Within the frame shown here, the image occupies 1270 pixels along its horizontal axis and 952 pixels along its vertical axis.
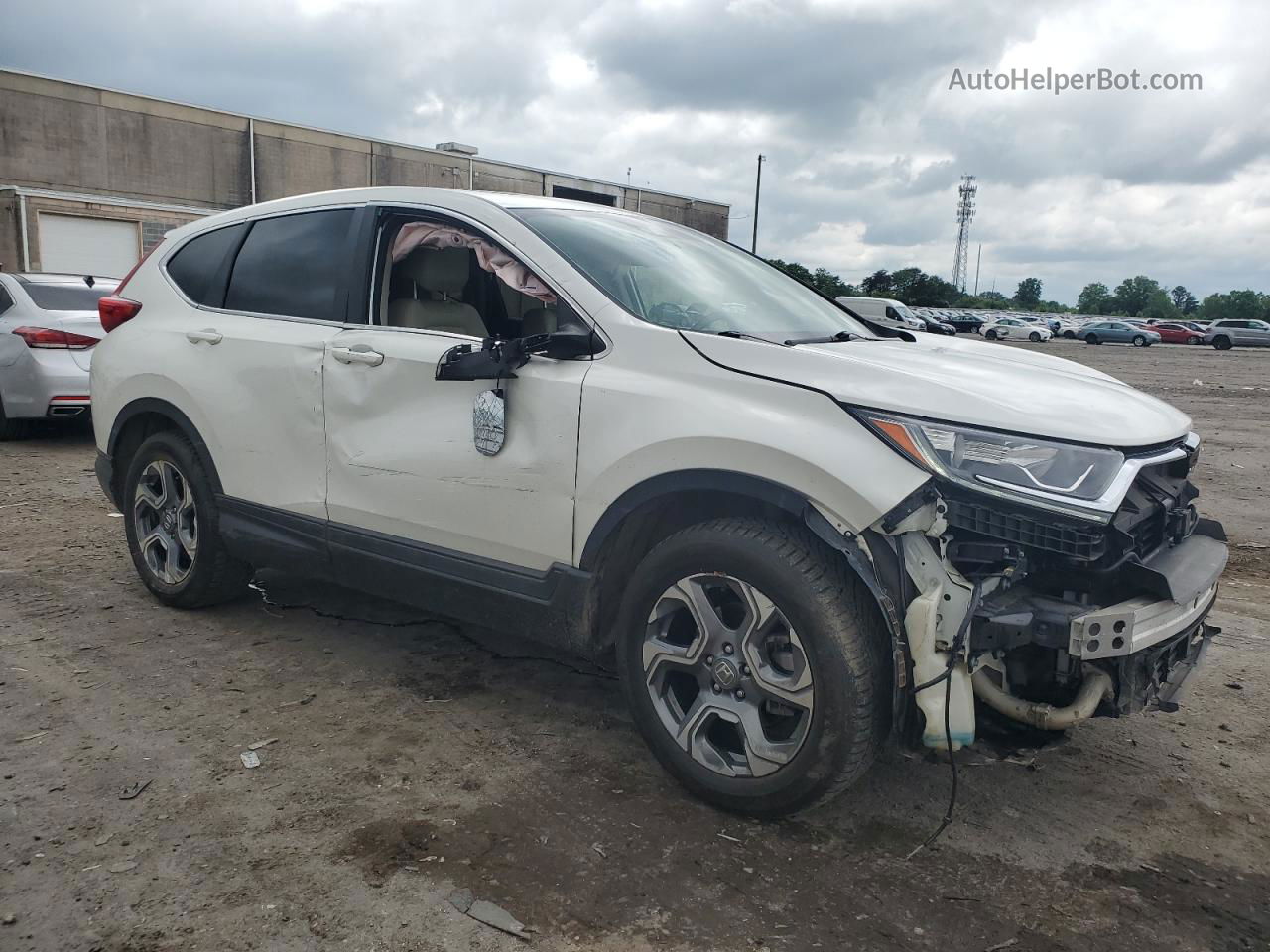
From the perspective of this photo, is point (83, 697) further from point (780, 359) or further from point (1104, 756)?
point (1104, 756)

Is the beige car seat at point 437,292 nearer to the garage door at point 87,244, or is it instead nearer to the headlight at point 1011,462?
the headlight at point 1011,462

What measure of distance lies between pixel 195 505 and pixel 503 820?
2.34 m

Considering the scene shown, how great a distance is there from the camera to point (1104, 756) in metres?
3.55

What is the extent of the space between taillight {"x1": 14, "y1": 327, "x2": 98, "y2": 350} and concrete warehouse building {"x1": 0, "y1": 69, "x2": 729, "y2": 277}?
86.1 ft

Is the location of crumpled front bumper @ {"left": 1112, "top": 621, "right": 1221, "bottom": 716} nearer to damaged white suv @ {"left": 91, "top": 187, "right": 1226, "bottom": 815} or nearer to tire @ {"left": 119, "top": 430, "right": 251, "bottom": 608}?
damaged white suv @ {"left": 91, "top": 187, "right": 1226, "bottom": 815}

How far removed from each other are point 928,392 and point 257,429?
2729 millimetres

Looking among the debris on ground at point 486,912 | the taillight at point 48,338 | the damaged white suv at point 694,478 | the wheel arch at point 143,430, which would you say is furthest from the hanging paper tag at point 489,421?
the taillight at point 48,338

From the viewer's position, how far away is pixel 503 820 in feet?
9.80

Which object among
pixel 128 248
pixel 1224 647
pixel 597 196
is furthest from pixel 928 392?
pixel 597 196

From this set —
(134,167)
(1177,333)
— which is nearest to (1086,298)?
(1177,333)

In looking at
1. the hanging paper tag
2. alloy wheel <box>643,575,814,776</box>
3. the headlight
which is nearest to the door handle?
the hanging paper tag

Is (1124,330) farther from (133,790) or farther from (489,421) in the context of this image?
(133,790)

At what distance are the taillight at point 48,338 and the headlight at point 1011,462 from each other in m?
8.54

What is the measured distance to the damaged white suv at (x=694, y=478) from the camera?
2.67m
